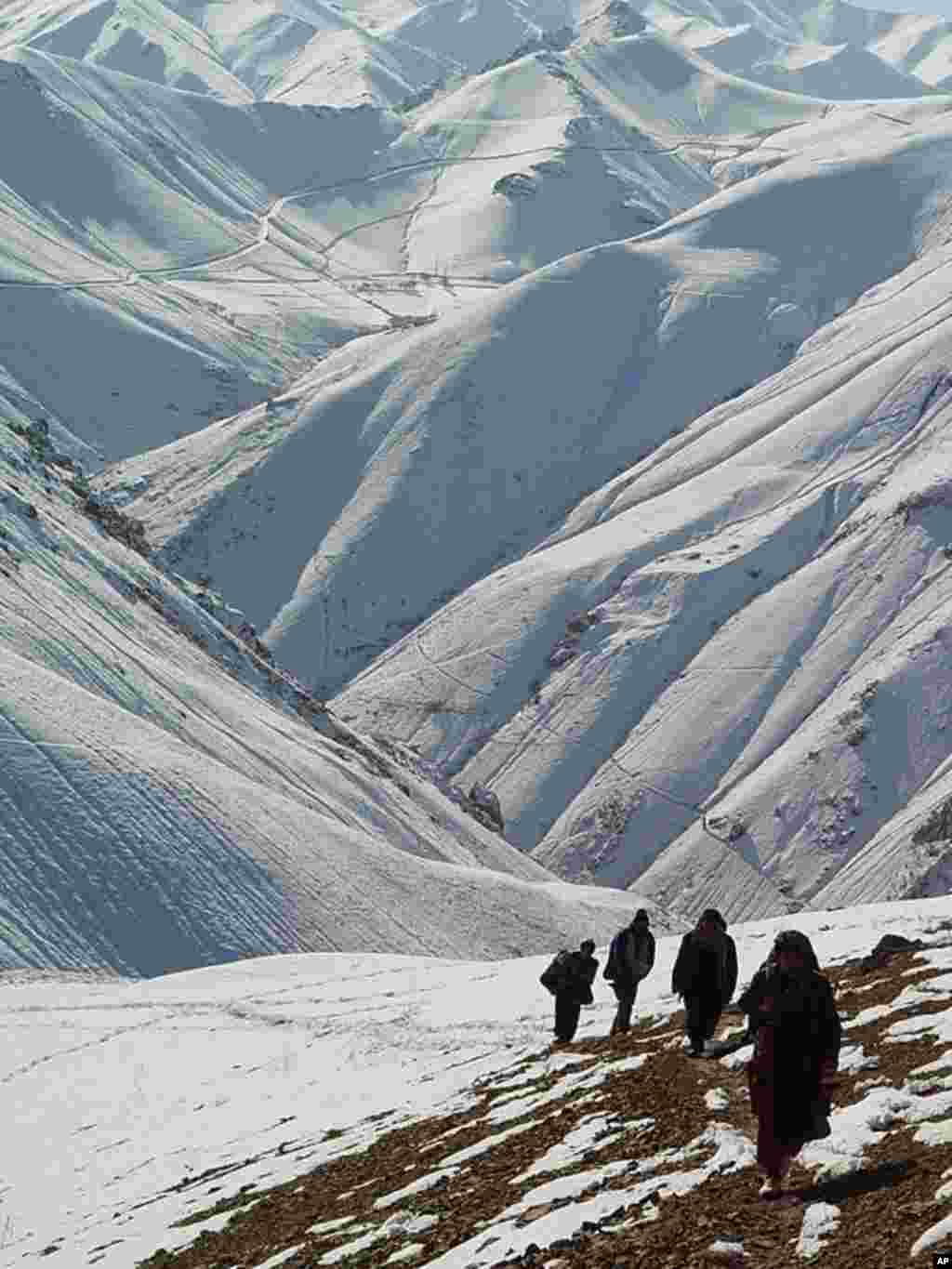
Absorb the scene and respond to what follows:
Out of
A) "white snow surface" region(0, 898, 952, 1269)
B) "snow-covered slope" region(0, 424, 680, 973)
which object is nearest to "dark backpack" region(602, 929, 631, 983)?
"white snow surface" region(0, 898, 952, 1269)

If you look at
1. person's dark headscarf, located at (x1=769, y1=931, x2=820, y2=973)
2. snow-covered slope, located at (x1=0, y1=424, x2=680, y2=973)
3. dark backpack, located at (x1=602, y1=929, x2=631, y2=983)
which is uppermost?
person's dark headscarf, located at (x1=769, y1=931, x2=820, y2=973)

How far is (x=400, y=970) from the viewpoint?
1724 inches

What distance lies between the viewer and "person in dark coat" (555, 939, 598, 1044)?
2511 centimetres

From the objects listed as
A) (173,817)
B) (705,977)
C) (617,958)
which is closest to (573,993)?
(617,958)

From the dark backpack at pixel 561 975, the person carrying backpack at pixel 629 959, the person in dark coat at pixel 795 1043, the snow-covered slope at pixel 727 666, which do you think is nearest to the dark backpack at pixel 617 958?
the person carrying backpack at pixel 629 959

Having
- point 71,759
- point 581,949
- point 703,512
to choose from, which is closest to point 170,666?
point 71,759

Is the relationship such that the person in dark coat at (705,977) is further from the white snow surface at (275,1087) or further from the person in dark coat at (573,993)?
the person in dark coat at (573,993)

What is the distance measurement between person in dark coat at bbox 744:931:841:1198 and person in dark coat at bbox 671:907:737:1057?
19.5 ft

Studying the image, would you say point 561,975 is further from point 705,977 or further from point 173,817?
point 173,817

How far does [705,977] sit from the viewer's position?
21156 mm

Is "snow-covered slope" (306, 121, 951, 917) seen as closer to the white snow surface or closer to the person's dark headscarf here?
the white snow surface

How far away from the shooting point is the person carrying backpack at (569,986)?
989 inches

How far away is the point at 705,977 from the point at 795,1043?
627 cm

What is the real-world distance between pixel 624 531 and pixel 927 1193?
174 metres
